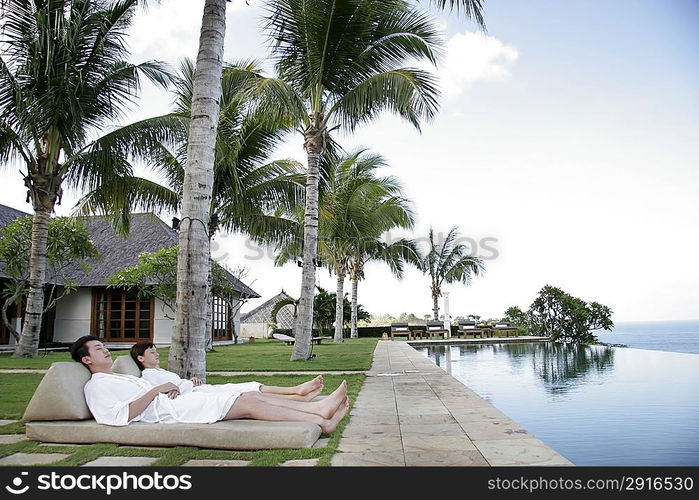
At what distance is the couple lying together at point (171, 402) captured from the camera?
3.75 meters

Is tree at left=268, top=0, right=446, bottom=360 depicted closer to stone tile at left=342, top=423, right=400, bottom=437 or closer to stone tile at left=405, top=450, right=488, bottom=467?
stone tile at left=342, top=423, right=400, bottom=437

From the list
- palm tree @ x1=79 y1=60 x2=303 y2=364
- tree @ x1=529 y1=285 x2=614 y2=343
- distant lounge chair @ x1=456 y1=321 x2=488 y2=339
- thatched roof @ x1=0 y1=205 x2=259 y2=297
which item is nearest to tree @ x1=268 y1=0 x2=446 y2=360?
palm tree @ x1=79 y1=60 x2=303 y2=364

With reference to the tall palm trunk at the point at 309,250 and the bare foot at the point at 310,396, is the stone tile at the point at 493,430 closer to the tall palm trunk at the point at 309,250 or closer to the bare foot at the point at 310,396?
the bare foot at the point at 310,396

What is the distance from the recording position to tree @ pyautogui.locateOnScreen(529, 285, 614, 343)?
23219mm

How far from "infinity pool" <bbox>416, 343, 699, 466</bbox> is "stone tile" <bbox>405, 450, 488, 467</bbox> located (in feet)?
3.30

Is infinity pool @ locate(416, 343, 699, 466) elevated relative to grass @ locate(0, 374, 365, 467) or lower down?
lower down

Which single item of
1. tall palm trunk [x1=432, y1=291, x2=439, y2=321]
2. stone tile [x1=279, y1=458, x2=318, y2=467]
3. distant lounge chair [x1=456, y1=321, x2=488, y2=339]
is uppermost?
tall palm trunk [x1=432, y1=291, x2=439, y2=321]

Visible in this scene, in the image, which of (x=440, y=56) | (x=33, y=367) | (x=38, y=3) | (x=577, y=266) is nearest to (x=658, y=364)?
(x=440, y=56)

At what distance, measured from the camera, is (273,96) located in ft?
34.1

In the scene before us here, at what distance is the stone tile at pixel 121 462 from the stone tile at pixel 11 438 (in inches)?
41.8

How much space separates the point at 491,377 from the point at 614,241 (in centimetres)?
1224

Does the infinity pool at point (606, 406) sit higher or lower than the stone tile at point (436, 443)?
lower

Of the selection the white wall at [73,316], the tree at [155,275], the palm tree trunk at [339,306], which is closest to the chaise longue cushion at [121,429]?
the tree at [155,275]
